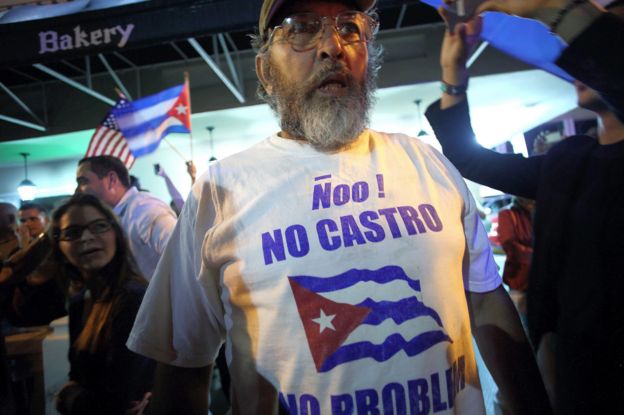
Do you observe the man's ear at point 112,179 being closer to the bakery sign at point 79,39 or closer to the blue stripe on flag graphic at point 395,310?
the bakery sign at point 79,39

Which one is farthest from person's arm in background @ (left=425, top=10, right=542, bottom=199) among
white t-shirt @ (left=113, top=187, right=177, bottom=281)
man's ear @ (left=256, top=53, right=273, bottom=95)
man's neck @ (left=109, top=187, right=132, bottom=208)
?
man's neck @ (left=109, top=187, right=132, bottom=208)

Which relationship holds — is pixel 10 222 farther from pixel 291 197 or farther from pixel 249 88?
Result: pixel 249 88

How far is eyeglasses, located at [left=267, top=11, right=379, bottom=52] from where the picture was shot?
1.27 metres

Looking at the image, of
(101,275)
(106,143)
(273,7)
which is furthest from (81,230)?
(106,143)

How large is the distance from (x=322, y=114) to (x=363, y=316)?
592mm

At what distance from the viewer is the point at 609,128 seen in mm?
1211

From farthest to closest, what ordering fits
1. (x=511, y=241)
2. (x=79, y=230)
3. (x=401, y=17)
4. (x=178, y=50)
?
1. (x=178, y=50)
2. (x=401, y=17)
3. (x=511, y=241)
4. (x=79, y=230)

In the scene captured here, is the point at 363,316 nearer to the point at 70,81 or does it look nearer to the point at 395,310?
the point at 395,310

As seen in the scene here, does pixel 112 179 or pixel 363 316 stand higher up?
pixel 112 179

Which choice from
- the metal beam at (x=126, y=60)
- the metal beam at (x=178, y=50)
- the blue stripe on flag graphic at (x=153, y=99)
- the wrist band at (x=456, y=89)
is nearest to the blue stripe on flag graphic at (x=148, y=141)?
the blue stripe on flag graphic at (x=153, y=99)

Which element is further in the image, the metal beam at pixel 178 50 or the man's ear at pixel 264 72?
the metal beam at pixel 178 50

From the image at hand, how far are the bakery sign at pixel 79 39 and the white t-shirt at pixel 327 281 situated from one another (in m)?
1.09

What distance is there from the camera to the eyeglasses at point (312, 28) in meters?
1.27

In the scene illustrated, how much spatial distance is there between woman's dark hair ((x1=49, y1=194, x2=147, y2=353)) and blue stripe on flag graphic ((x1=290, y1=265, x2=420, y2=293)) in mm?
1457
